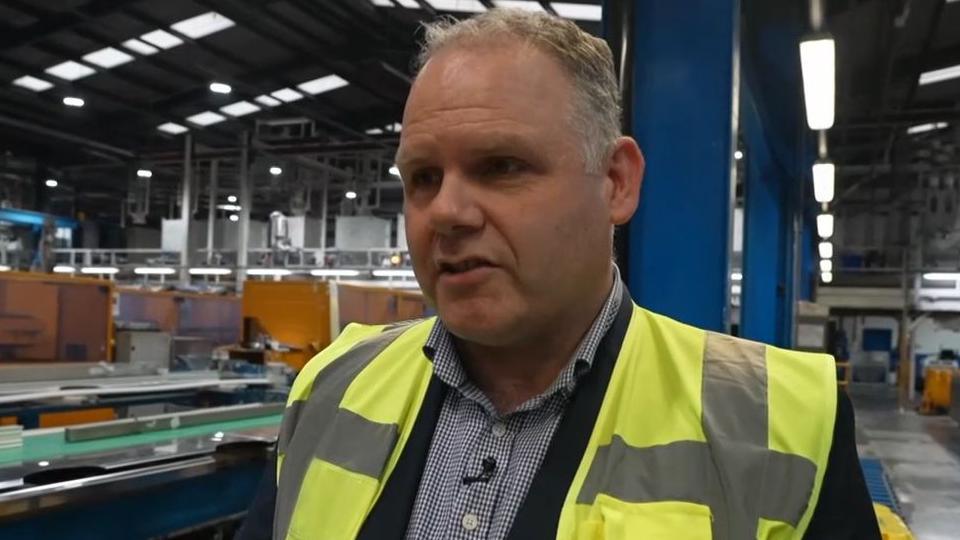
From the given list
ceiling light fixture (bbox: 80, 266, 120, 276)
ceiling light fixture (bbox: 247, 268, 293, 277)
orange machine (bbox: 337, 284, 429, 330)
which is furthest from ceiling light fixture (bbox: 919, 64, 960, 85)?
ceiling light fixture (bbox: 80, 266, 120, 276)

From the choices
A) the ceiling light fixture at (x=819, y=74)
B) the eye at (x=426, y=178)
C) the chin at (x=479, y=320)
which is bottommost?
the chin at (x=479, y=320)

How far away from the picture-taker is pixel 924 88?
1205cm

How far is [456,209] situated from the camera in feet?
3.56

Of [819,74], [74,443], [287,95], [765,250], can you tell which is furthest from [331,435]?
[287,95]

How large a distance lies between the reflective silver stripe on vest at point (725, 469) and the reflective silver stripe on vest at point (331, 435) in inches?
14.2

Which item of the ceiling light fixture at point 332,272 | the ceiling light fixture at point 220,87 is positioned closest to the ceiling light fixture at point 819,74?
the ceiling light fixture at point 220,87

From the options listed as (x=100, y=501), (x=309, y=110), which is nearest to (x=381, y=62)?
(x=309, y=110)

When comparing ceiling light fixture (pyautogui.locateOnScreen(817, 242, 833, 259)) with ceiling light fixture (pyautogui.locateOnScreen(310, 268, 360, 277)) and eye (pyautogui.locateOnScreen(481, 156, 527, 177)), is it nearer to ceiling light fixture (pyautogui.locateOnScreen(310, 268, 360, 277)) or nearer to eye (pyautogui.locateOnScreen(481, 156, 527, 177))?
ceiling light fixture (pyautogui.locateOnScreen(310, 268, 360, 277))

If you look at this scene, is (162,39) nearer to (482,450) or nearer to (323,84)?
(323,84)

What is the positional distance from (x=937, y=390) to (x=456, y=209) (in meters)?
17.4

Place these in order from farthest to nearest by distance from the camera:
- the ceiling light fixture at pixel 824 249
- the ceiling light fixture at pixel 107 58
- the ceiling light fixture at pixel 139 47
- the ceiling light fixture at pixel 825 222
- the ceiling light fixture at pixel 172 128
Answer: the ceiling light fixture at pixel 824 249 < the ceiling light fixture at pixel 172 128 < the ceiling light fixture at pixel 825 222 < the ceiling light fixture at pixel 107 58 < the ceiling light fixture at pixel 139 47

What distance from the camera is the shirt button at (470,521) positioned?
111 cm

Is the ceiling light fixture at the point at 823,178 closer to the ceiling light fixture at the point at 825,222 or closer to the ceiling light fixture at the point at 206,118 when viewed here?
the ceiling light fixture at the point at 825,222

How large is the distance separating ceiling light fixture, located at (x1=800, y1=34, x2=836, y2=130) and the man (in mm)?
4196
